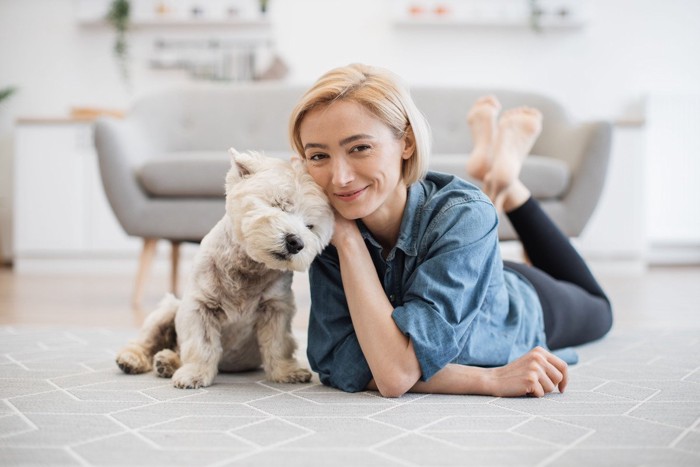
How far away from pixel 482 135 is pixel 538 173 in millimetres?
618

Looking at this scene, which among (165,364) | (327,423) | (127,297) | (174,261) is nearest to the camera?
(327,423)

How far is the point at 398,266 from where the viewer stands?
4.61ft

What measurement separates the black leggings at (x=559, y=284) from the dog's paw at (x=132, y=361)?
1004mm

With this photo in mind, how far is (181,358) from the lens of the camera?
142cm

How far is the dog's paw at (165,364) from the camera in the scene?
148 cm

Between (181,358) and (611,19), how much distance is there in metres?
4.49

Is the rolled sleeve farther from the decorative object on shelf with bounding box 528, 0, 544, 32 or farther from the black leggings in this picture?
the decorative object on shelf with bounding box 528, 0, 544, 32

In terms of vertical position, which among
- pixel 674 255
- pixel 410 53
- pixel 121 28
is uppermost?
pixel 121 28

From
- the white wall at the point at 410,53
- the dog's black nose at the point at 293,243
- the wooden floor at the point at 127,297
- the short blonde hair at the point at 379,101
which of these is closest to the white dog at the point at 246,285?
the dog's black nose at the point at 293,243

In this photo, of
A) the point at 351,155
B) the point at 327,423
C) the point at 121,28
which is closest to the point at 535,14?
the point at 121,28

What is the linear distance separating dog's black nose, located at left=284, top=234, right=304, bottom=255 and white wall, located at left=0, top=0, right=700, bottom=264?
384cm

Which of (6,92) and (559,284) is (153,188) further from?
(6,92)

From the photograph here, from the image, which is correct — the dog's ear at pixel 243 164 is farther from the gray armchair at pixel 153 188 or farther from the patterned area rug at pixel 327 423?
the gray armchair at pixel 153 188

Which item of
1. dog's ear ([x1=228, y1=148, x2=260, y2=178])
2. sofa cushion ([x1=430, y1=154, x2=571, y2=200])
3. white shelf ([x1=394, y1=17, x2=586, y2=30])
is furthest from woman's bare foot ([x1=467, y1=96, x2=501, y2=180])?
white shelf ([x1=394, y1=17, x2=586, y2=30])
